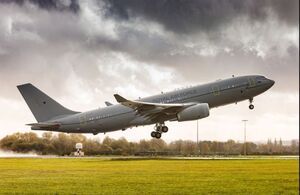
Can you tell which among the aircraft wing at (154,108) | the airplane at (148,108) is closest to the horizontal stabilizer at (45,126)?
the airplane at (148,108)

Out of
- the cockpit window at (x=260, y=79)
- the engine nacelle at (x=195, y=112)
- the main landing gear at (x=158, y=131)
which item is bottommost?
the main landing gear at (x=158, y=131)

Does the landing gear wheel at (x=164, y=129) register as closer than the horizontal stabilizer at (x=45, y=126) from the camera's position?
No

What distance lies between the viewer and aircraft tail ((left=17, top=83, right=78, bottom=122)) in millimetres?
74000

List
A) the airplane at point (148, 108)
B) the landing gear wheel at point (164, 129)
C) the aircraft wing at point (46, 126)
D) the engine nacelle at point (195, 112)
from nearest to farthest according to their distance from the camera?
the engine nacelle at point (195, 112) → the airplane at point (148, 108) → the aircraft wing at point (46, 126) → the landing gear wheel at point (164, 129)

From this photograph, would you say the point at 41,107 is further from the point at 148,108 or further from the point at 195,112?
the point at 195,112

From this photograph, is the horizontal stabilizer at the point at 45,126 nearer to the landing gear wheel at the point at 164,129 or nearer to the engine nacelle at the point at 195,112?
the landing gear wheel at the point at 164,129

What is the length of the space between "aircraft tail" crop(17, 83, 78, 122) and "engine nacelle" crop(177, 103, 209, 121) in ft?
58.7

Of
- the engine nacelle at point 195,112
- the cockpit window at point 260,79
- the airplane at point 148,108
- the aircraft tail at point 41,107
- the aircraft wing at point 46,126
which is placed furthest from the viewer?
the aircraft tail at point 41,107

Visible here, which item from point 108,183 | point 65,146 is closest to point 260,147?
point 65,146

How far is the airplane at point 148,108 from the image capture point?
65375 mm

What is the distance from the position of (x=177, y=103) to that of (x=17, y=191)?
144ft

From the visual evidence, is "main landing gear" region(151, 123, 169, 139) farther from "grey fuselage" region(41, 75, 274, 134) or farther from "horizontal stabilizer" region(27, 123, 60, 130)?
"horizontal stabilizer" region(27, 123, 60, 130)

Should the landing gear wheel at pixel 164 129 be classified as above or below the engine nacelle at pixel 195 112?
below

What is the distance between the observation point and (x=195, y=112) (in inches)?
2552
